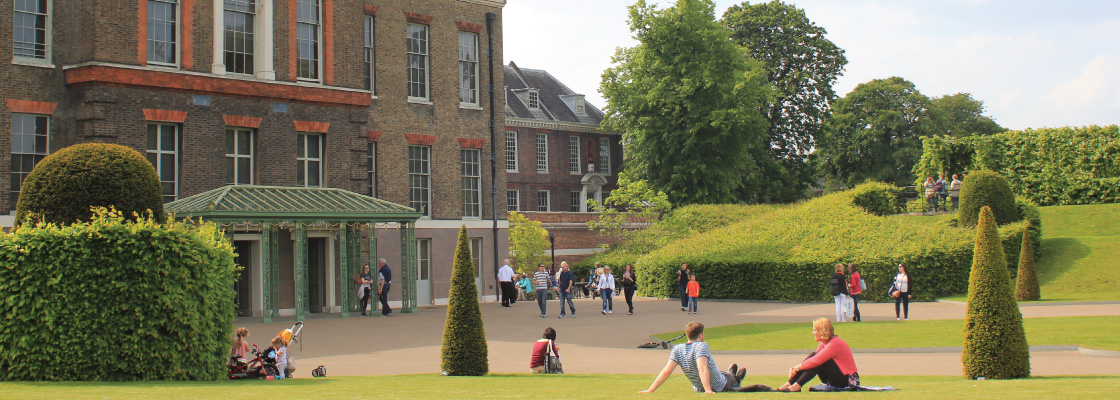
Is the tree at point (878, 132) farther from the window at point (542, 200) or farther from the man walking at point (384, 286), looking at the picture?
the man walking at point (384, 286)

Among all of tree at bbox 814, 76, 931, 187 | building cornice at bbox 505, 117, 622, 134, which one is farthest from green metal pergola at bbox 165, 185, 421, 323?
tree at bbox 814, 76, 931, 187

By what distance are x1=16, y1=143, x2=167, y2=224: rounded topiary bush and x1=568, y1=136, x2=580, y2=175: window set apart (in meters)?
46.9

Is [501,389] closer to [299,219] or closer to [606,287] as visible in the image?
[299,219]

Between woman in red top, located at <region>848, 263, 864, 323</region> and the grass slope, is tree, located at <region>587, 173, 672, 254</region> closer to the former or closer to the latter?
woman in red top, located at <region>848, 263, 864, 323</region>

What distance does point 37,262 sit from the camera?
516 inches

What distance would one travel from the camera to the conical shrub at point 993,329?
43.8ft

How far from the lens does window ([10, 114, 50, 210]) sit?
24469 mm

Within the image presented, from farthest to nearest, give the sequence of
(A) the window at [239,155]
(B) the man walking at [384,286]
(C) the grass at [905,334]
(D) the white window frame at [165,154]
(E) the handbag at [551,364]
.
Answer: (B) the man walking at [384,286]
(A) the window at [239,155]
(D) the white window frame at [165,154]
(C) the grass at [905,334]
(E) the handbag at [551,364]

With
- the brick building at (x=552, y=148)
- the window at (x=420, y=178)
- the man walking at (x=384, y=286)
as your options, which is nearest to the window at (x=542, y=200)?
the brick building at (x=552, y=148)

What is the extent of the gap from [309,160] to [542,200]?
32.1m

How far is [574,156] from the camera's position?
63.2 meters

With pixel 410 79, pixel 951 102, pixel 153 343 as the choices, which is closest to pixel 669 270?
pixel 410 79

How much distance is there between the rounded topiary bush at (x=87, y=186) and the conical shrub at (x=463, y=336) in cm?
482

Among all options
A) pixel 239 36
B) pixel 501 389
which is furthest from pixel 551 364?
pixel 239 36
